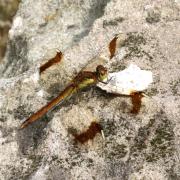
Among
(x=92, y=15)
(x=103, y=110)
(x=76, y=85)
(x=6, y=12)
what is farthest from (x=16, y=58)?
(x=6, y=12)

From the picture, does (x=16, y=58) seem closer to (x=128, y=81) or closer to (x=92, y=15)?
(x=92, y=15)

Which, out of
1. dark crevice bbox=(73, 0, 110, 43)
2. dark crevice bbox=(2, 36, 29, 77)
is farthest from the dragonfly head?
dark crevice bbox=(2, 36, 29, 77)

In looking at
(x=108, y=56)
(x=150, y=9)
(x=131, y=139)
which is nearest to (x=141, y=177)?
(x=131, y=139)

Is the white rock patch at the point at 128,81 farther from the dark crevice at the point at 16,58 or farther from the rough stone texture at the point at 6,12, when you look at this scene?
the rough stone texture at the point at 6,12

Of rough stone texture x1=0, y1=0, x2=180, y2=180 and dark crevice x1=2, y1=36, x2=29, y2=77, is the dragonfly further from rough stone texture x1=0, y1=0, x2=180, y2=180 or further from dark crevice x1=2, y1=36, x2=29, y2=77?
dark crevice x1=2, y1=36, x2=29, y2=77

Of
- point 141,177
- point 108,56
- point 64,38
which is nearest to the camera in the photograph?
point 141,177

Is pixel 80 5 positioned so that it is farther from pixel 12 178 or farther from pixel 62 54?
pixel 12 178

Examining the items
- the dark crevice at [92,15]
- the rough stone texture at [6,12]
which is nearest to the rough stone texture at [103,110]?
the dark crevice at [92,15]
